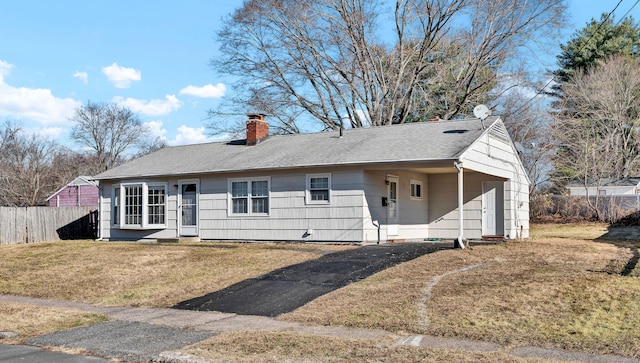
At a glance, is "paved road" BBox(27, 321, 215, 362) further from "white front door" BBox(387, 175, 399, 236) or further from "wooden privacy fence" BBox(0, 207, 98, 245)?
"wooden privacy fence" BBox(0, 207, 98, 245)

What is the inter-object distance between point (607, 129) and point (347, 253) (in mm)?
27101

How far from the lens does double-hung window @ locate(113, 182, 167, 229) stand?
2162 cm

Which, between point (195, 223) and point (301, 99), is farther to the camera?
point (301, 99)

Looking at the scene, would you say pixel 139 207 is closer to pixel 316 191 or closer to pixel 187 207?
pixel 187 207

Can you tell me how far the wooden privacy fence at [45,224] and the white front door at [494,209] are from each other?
18199mm

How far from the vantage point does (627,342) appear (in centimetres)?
708

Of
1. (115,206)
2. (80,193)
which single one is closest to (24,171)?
(80,193)

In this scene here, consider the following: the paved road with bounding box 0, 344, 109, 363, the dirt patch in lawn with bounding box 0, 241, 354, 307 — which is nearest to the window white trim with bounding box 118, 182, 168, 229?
the dirt patch in lawn with bounding box 0, 241, 354, 307

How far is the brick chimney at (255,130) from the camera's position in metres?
23.3

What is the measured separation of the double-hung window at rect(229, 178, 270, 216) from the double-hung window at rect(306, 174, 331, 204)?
163 centimetres

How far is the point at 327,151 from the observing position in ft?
62.4

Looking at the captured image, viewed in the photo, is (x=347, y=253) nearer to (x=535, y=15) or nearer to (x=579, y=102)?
(x=535, y=15)

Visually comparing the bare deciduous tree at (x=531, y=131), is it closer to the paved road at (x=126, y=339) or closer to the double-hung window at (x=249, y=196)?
the double-hung window at (x=249, y=196)

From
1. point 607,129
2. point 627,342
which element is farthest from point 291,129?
point 627,342
